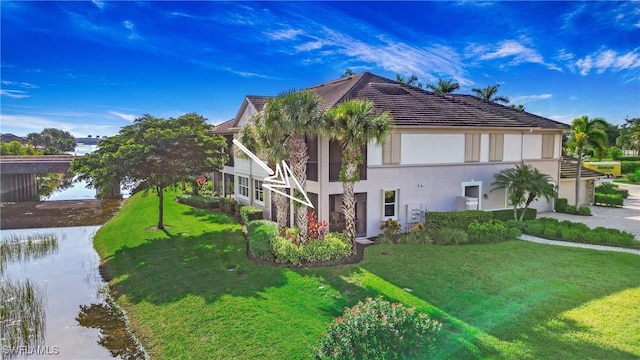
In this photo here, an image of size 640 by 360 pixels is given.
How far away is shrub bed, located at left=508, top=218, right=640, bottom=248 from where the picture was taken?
15922mm

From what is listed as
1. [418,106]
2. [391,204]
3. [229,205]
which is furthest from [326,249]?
[229,205]

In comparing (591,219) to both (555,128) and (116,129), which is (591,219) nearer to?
(555,128)

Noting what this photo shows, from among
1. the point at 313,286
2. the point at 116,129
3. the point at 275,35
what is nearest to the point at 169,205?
the point at 116,129

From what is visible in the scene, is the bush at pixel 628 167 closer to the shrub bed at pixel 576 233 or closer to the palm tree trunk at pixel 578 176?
the palm tree trunk at pixel 578 176

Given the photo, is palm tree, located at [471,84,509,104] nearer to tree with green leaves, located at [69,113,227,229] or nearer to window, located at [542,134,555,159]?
window, located at [542,134,555,159]

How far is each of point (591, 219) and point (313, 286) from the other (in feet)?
58.0

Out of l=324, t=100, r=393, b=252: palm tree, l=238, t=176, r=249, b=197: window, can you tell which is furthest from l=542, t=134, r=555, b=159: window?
l=238, t=176, r=249, b=197: window

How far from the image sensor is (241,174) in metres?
25.3

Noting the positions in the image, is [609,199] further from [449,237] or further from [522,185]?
[449,237]

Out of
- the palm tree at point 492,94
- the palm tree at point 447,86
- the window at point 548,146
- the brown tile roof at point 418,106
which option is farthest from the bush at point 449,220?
the palm tree at point 492,94

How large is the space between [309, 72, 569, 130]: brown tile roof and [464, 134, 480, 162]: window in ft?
2.15

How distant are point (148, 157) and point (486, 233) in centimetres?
1571

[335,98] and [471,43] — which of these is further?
[471,43]

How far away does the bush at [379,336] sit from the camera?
259 inches
